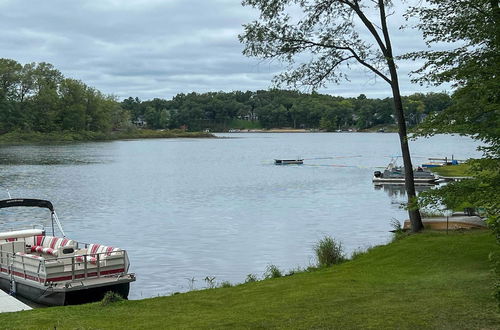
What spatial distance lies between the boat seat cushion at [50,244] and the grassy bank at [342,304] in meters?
7.71

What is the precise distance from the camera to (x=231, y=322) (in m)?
11.3

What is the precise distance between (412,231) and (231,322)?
43.2 feet

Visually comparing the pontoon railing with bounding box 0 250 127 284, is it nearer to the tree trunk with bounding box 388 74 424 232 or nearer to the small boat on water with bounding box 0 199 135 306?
the small boat on water with bounding box 0 199 135 306

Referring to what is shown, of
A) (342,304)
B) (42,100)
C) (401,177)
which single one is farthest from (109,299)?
(42,100)

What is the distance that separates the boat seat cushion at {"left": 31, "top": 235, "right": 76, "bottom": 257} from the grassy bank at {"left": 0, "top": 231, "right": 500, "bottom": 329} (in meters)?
7.71

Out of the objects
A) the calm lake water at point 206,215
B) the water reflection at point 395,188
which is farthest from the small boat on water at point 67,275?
the water reflection at point 395,188

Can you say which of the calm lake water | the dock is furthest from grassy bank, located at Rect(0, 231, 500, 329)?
the calm lake water

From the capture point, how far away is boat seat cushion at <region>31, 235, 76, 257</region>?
2193 cm

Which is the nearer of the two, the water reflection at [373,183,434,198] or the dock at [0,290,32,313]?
the dock at [0,290,32,313]

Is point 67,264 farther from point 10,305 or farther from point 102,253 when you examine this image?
point 10,305

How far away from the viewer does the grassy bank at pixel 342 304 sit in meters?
10.7

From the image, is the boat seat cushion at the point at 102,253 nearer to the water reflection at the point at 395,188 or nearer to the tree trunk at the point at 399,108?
the tree trunk at the point at 399,108

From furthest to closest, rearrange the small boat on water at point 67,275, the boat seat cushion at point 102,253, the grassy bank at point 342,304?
the boat seat cushion at point 102,253 < the small boat on water at point 67,275 < the grassy bank at point 342,304

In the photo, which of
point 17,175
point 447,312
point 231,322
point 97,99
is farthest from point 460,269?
point 97,99
